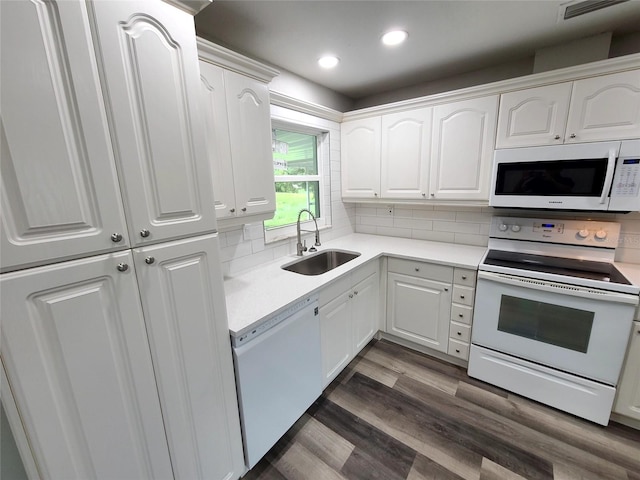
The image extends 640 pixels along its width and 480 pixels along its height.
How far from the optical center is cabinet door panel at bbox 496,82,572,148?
5.68 feet

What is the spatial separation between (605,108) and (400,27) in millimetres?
1321

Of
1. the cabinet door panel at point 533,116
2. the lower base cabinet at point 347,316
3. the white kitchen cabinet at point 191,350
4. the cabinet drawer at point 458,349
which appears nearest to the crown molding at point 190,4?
the white kitchen cabinet at point 191,350

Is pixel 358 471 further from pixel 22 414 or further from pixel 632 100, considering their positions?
pixel 632 100

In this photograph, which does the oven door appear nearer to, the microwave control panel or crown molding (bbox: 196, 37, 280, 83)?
the microwave control panel

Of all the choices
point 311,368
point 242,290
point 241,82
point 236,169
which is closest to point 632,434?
point 311,368

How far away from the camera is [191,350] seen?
1.04 m

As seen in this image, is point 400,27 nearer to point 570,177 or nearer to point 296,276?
point 570,177

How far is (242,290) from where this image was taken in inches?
63.5

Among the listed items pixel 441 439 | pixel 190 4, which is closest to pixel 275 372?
pixel 441 439

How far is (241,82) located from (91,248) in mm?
1120

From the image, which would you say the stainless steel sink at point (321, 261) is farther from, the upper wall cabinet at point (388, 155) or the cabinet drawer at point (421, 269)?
the upper wall cabinet at point (388, 155)

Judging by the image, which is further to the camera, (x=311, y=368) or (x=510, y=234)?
(x=510, y=234)

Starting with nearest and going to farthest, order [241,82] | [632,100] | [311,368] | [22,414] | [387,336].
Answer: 1. [22,414]
2. [241,82]
3. [632,100]
4. [311,368]
5. [387,336]

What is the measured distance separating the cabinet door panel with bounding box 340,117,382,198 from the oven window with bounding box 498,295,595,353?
55.3 inches
